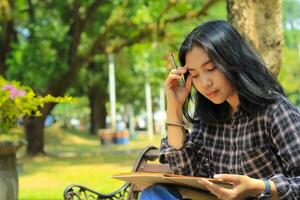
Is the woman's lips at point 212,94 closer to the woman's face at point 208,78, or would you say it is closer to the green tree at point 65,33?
the woman's face at point 208,78

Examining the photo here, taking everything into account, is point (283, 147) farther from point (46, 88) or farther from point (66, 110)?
point (66, 110)

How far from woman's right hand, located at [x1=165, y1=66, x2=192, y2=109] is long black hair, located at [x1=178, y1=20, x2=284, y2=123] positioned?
0.84 feet

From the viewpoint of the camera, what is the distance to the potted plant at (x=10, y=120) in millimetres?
5863

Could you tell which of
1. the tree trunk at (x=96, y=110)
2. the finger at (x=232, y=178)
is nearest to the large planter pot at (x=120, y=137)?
the tree trunk at (x=96, y=110)

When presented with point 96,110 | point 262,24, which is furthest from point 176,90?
point 96,110

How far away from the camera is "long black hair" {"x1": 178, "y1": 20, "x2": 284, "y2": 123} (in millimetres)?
2568

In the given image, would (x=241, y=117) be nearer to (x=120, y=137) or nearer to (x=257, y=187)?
(x=257, y=187)

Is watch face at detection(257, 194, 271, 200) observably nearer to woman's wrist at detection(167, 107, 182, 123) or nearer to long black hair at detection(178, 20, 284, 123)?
long black hair at detection(178, 20, 284, 123)

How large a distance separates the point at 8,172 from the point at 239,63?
153 inches

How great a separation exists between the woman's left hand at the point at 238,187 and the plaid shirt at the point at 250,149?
121 millimetres

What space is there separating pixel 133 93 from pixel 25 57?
2654 cm

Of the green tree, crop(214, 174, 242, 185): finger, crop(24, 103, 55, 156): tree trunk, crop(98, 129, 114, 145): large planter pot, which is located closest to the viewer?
crop(214, 174, 242, 185): finger

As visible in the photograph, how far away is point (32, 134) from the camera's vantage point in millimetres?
18766

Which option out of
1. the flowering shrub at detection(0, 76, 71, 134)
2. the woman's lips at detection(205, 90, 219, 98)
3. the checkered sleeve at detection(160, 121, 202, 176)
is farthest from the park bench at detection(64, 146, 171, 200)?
the flowering shrub at detection(0, 76, 71, 134)
